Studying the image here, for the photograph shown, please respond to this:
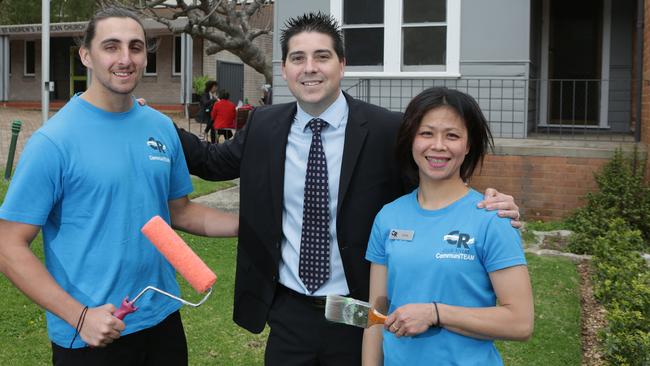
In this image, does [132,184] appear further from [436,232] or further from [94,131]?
[436,232]

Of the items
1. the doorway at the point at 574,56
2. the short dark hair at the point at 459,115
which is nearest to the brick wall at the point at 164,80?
the doorway at the point at 574,56

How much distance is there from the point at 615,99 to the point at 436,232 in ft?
38.6

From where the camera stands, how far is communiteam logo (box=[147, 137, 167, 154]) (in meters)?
3.01

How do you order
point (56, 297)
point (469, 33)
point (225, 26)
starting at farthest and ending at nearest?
1. point (225, 26)
2. point (469, 33)
3. point (56, 297)

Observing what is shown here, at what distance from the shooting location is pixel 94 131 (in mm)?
2840

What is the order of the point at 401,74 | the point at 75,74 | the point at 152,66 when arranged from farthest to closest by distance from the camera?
1. the point at 75,74
2. the point at 152,66
3. the point at 401,74

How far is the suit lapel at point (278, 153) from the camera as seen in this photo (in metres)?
3.14

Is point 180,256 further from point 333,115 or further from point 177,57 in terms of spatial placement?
point 177,57

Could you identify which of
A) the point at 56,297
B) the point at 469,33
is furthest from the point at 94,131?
the point at 469,33

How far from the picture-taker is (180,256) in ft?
8.38

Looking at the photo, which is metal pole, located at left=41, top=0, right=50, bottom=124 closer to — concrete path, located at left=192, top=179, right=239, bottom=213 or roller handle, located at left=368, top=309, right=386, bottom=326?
concrete path, located at left=192, top=179, right=239, bottom=213

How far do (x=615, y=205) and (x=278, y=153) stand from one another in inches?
265

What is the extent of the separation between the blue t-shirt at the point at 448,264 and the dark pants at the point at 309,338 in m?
0.48

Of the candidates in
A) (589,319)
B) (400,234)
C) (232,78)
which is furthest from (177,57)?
(400,234)
